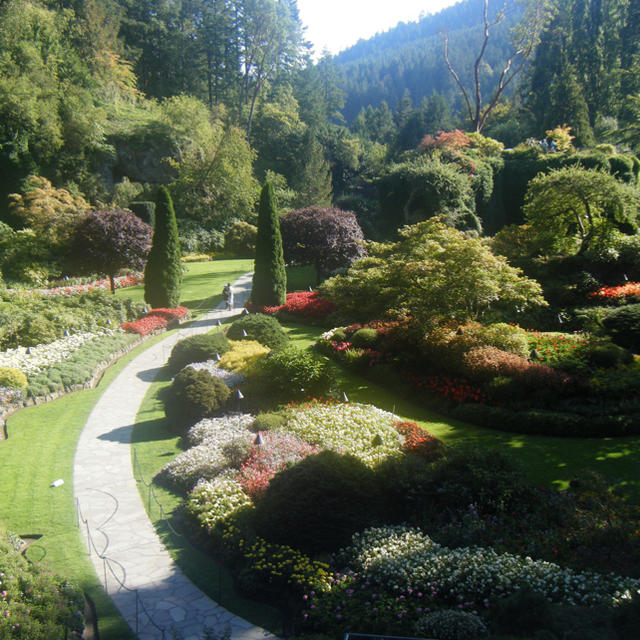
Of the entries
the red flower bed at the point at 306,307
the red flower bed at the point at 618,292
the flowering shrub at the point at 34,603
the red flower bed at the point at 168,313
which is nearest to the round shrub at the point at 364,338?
the red flower bed at the point at 306,307

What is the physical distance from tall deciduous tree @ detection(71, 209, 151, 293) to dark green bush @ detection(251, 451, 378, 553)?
18.7 meters

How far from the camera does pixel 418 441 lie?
9.82m

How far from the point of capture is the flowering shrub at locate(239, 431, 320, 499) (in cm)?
867

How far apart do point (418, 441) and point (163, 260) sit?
1554 cm

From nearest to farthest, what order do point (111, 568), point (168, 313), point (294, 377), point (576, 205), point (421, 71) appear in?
1. point (111, 568)
2. point (294, 377)
3. point (576, 205)
4. point (168, 313)
5. point (421, 71)

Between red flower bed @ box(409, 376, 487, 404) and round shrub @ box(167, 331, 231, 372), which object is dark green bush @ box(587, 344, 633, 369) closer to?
red flower bed @ box(409, 376, 487, 404)

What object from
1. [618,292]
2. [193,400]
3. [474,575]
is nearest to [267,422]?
[193,400]

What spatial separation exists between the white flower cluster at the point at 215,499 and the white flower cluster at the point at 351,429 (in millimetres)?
1916

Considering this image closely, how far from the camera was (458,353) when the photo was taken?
12938mm

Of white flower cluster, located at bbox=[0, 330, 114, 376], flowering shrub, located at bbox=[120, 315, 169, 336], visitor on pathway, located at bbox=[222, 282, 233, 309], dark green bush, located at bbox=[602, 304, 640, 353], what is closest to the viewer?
dark green bush, located at bbox=[602, 304, 640, 353]

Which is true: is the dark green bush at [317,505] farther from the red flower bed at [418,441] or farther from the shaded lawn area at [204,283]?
the shaded lawn area at [204,283]

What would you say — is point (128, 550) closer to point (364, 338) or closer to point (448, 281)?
point (364, 338)

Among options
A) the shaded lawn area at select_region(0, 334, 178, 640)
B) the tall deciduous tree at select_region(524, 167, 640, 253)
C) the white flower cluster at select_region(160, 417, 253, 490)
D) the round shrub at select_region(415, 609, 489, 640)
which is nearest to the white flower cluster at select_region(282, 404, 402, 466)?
the white flower cluster at select_region(160, 417, 253, 490)

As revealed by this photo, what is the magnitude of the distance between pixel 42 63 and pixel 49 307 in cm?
2873
